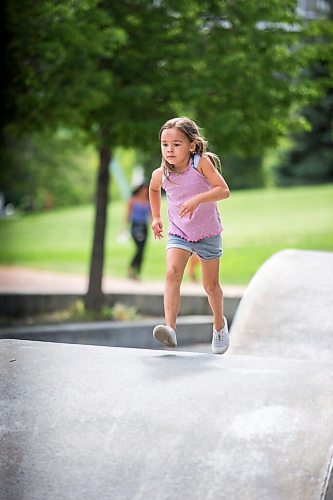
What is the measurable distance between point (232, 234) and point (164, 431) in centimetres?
2283

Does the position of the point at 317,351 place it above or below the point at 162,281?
above

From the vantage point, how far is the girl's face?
5.04m

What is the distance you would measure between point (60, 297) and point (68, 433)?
9.89 meters

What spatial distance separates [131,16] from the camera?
484 inches

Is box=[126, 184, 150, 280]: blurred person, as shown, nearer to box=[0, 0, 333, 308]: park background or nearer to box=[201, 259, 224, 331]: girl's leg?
box=[0, 0, 333, 308]: park background

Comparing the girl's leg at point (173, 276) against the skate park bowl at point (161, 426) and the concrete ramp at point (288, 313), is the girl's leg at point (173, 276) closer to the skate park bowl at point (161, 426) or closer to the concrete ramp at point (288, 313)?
the skate park bowl at point (161, 426)

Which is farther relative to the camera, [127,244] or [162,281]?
[127,244]

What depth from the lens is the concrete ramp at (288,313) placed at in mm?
6191

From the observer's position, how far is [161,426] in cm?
417

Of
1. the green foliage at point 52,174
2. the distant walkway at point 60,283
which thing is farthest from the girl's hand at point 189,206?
the green foliage at point 52,174

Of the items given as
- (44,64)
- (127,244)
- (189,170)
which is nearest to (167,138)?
(189,170)

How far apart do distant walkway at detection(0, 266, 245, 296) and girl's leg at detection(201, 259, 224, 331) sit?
10663 mm

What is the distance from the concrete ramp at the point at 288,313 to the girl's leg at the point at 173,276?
1029mm

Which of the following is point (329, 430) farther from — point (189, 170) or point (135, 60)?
point (135, 60)
